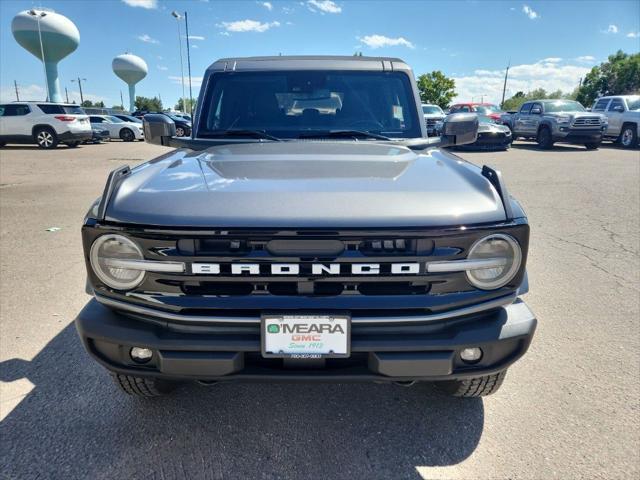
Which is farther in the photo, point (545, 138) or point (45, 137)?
point (45, 137)

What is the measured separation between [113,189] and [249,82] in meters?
1.68

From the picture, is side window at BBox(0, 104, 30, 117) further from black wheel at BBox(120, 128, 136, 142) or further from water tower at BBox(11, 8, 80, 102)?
water tower at BBox(11, 8, 80, 102)

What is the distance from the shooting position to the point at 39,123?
17.8 metres

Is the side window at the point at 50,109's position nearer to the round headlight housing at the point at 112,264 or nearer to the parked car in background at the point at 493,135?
the parked car in background at the point at 493,135

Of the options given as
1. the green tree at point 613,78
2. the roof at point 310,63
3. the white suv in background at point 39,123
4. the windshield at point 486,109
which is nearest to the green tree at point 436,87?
the green tree at point 613,78

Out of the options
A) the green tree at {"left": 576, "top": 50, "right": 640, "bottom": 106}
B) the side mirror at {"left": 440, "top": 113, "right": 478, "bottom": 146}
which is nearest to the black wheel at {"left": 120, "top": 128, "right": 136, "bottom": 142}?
the side mirror at {"left": 440, "top": 113, "right": 478, "bottom": 146}

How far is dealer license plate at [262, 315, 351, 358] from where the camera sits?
1766 millimetres

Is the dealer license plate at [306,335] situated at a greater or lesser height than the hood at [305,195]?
lesser

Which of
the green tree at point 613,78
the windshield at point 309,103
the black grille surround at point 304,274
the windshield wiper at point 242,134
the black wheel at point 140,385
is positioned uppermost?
the green tree at point 613,78

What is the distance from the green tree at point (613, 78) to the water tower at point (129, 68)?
57925 millimetres

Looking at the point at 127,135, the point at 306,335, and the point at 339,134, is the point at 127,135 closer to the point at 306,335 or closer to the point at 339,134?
the point at 339,134

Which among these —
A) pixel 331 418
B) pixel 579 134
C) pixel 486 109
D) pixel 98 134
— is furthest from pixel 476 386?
pixel 98 134

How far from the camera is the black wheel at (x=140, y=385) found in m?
2.26

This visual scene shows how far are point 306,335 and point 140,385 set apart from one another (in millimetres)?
1059
